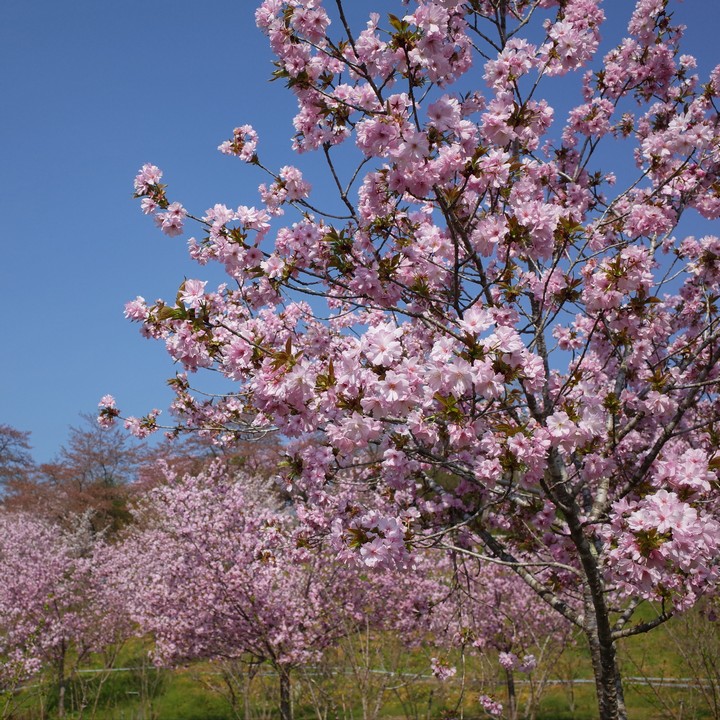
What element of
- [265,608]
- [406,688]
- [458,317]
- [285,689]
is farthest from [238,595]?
[458,317]

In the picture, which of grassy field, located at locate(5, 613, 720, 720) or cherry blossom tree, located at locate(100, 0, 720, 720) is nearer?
cherry blossom tree, located at locate(100, 0, 720, 720)

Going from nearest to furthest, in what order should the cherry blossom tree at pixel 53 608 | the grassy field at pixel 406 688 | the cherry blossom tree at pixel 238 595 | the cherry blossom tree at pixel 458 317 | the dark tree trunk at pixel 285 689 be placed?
1. the cherry blossom tree at pixel 458 317
2. the grassy field at pixel 406 688
3. the dark tree trunk at pixel 285 689
4. the cherry blossom tree at pixel 238 595
5. the cherry blossom tree at pixel 53 608

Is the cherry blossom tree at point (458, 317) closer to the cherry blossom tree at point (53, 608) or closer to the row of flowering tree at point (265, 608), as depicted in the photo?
the row of flowering tree at point (265, 608)

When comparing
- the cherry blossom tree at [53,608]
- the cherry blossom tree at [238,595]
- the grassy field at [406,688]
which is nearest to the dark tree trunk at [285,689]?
the cherry blossom tree at [238,595]

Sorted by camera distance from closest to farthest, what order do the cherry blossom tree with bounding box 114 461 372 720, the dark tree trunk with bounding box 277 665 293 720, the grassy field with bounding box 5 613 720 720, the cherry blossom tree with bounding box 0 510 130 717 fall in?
the grassy field with bounding box 5 613 720 720 < the dark tree trunk with bounding box 277 665 293 720 < the cherry blossom tree with bounding box 114 461 372 720 < the cherry blossom tree with bounding box 0 510 130 717

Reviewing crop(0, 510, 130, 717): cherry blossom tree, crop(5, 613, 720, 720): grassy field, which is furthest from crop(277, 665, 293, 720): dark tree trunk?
crop(0, 510, 130, 717): cherry blossom tree

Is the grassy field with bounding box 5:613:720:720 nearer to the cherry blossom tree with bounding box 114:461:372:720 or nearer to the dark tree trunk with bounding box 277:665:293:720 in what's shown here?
the dark tree trunk with bounding box 277:665:293:720

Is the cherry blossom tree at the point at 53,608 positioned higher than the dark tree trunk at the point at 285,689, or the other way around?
the cherry blossom tree at the point at 53,608

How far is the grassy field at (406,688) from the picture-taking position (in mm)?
7590

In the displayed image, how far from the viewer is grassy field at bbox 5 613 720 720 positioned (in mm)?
7590

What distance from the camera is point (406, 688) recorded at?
7867 mm

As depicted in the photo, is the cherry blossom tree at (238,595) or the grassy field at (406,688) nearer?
the grassy field at (406,688)

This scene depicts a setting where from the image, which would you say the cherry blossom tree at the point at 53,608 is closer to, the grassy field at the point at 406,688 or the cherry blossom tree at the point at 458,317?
the grassy field at the point at 406,688

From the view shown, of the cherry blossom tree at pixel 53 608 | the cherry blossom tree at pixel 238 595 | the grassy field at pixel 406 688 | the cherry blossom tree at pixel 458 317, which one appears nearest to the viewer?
the cherry blossom tree at pixel 458 317
